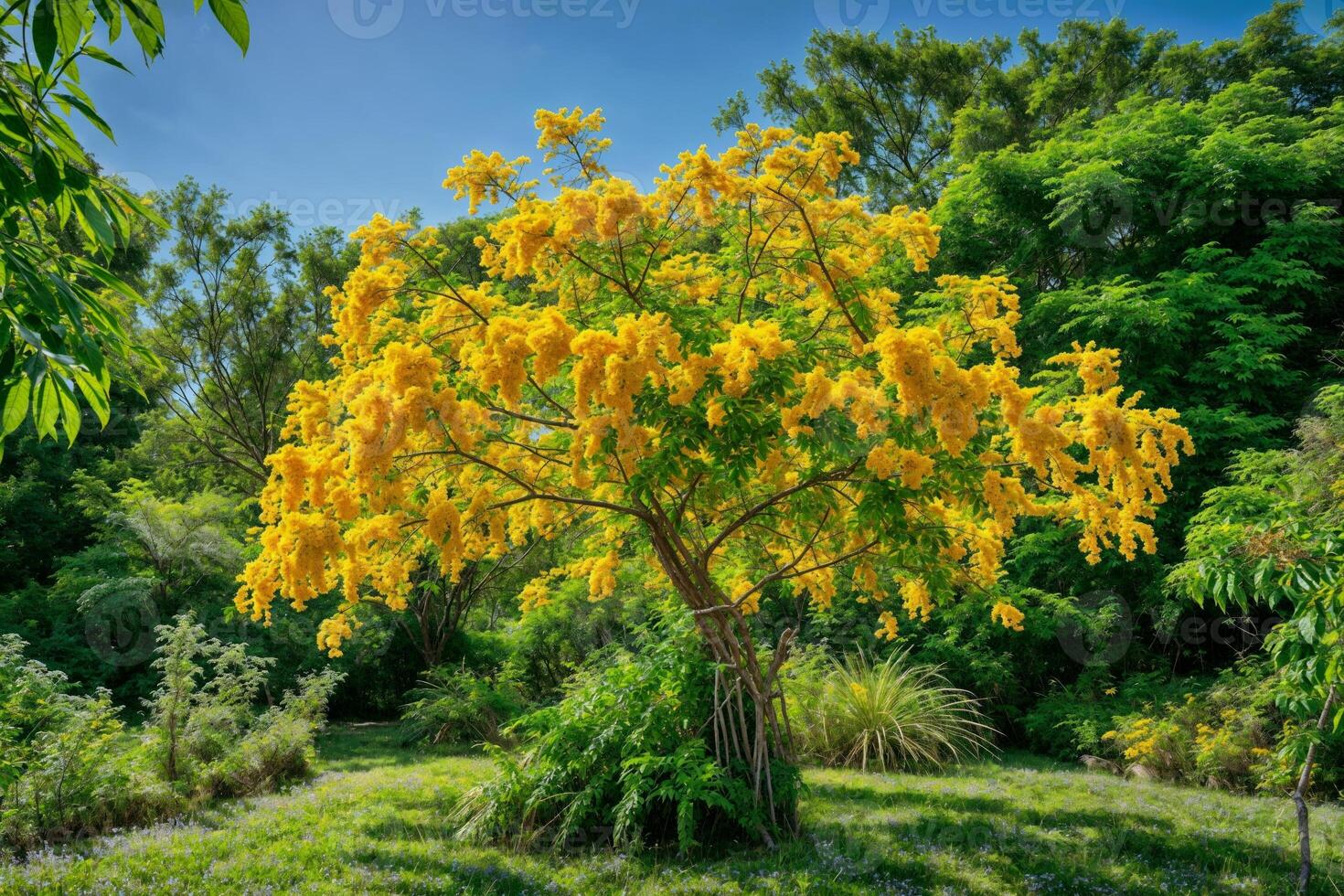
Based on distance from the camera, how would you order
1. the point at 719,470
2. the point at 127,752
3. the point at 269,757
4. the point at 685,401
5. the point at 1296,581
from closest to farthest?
1. the point at 1296,581
2. the point at 685,401
3. the point at 719,470
4. the point at 127,752
5. the point at 269,757

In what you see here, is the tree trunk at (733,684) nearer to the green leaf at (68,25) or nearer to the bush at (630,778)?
the bush at (630,778)

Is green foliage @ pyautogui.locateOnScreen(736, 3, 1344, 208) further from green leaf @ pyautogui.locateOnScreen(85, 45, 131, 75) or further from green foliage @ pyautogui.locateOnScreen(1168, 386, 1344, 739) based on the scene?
green leaf @ pyautogui.locateOnScreen(85, 45, 131, 75)

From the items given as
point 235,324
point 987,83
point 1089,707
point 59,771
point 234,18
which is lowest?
point 1089,707

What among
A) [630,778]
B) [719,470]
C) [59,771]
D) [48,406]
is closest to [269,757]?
[59,771]

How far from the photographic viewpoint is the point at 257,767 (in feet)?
21.5

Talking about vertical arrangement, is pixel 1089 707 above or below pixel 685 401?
below

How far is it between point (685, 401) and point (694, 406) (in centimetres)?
7

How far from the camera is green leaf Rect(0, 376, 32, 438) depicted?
1282mm

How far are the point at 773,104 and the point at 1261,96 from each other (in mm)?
10171

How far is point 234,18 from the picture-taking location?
3.89ft

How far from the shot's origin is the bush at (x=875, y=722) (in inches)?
295

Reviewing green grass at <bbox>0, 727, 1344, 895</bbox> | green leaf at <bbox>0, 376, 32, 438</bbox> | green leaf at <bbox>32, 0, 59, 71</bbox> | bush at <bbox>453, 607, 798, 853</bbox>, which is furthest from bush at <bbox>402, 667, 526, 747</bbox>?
green leaf at <bbox>32, 0, 59, 71</bbox>

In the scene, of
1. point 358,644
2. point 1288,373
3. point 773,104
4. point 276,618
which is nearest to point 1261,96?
point 1288,373

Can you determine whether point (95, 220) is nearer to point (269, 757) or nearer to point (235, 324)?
point (269, 757)
